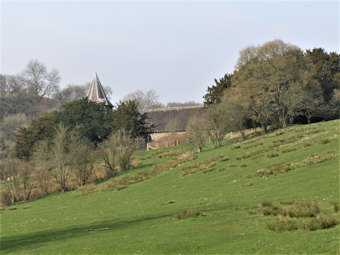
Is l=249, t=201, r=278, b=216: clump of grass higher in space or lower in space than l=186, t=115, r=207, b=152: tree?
lower

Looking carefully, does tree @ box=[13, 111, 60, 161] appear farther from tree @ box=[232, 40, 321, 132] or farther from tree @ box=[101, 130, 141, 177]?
tree @ box=[232, 40, 321, 132]

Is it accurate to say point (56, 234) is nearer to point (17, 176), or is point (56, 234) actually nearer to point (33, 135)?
point (17, 176)

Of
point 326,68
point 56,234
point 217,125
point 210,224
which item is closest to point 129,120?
point 217,125

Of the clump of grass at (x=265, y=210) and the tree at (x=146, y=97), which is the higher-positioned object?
the tree at (x=146, y=97)

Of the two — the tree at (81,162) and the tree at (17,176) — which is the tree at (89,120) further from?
the tree at (17,176)

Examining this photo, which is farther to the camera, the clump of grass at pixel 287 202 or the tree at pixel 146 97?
the tree at pixel 146 97

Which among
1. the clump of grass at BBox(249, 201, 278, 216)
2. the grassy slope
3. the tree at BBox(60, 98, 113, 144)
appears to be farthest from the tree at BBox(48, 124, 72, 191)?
the clump of grass at BBox(249, 201, 278, 216)

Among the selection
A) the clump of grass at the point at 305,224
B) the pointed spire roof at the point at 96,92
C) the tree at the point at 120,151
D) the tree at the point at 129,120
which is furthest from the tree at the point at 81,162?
the pointed spire roof at the point at 96,92

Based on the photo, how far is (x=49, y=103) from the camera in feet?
445

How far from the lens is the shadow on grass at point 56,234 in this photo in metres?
17.4

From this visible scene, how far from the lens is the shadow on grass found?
1742 centimetres

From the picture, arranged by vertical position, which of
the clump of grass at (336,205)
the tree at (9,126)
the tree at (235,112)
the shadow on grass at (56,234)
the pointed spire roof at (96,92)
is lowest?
the shadow on grass at (56,234)

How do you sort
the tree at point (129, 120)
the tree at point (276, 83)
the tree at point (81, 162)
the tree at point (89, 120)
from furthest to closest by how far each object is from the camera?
the tree at point (129, 120), the tree at point (89, 120), the tree at point (276, 83), the tree at point (81, 162)

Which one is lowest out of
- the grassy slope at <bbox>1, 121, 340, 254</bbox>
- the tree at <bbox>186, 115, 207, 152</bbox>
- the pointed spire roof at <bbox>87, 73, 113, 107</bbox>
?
the grassy slope at <bbox>1, 121, 340, 254</bbox>
